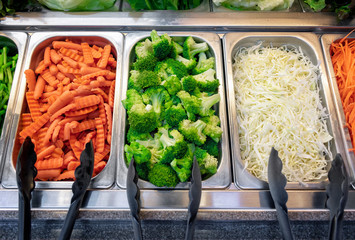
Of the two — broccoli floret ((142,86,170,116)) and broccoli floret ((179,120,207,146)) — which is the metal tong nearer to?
broccoli floret ((179,120,207,146))

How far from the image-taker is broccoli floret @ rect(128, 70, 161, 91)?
6.07 ft

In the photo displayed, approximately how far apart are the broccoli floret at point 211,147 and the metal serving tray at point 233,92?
4.9 inches

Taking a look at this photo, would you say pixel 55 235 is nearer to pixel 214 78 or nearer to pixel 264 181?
pixel 264 181

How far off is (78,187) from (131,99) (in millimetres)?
685

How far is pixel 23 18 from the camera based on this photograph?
224cm

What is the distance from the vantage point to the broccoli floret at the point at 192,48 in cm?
212

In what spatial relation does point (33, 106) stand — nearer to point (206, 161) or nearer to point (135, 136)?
point (135, 136)

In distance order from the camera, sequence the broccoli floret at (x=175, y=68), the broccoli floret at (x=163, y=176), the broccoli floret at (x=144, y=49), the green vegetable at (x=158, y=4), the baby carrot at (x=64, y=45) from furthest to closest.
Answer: the green vegetable at (x=158, y=4) → the baby carrot at (x=64, y=45) → the broccoli floret at (x=144, y=49) → the broccoli floret at (x=175, y=68) → the broccoli floret at (x=163, y=176)

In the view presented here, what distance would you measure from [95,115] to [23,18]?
1.15 meters

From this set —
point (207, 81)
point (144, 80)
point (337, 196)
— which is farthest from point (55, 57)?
point (337, 196)

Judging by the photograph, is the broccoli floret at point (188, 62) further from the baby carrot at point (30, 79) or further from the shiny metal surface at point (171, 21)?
the baby carrot at point (30, 79)

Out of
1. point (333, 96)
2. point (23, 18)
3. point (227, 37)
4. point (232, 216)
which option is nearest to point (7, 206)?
point (232, 216)

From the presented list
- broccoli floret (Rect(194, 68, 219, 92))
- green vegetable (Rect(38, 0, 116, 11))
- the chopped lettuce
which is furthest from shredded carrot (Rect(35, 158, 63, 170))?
the chopped lettuce

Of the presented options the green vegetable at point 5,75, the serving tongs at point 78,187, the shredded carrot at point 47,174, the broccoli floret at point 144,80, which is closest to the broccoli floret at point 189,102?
the broccoli floret at point 144,80
